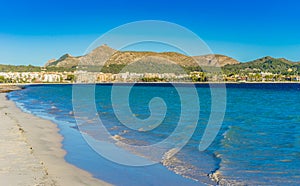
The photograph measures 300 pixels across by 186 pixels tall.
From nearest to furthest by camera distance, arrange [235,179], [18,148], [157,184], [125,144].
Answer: [157,184] → [235,179] → [18,148] → [125,144]

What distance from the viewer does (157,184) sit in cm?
1030

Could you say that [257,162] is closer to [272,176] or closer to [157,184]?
[272,176]

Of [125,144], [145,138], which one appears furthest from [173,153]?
[145,138]

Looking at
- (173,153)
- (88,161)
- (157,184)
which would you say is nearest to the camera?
(157,184)

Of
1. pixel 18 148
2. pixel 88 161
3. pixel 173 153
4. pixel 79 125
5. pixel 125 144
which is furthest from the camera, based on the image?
pixel 79 125

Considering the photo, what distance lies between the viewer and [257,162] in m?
13.7

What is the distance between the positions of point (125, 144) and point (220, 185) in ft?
25.6

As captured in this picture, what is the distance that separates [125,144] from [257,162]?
21.8ft

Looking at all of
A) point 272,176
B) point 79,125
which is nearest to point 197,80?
point 79,125

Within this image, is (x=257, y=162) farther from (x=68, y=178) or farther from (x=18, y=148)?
(x=18, y=148)

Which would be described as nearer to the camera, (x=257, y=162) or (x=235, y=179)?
(x=235, y=179)

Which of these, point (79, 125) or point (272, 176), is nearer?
point (272, 176)

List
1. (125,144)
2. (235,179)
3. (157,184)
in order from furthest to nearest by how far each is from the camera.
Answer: (125,144) < (235,179) < (157,184)

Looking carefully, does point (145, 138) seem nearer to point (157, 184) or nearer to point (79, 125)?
point (79, 125)
